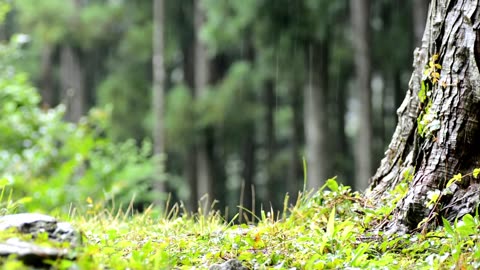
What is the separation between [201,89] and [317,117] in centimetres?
631

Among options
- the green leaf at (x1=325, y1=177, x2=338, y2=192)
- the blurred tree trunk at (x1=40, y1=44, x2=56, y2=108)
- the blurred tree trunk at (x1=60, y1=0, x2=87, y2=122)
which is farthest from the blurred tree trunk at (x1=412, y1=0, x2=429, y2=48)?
the blurred tree trunk at (x1=40, y1=44, x2=56, y2=108)

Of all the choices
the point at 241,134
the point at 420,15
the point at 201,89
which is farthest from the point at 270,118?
the point at 420,15

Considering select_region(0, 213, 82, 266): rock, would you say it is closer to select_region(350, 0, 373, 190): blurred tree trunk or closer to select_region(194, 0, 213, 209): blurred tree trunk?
select_region(350, 0, 373, 190): blurred tree trunk

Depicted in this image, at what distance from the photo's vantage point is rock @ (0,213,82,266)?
215cm

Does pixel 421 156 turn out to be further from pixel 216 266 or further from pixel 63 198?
pixel 63 198

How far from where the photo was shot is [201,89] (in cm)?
2045

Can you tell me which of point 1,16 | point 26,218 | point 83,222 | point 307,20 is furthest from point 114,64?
point 26,218

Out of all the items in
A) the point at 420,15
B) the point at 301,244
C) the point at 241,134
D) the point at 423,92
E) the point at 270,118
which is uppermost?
the point at 420,15

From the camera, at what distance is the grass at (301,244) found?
2.60 m

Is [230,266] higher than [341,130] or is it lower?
higher

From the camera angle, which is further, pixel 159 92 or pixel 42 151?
pixel 159 92

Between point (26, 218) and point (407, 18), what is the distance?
16820 millimetres

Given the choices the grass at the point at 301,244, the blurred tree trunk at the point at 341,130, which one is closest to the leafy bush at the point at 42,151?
the grass at the point at 301,244

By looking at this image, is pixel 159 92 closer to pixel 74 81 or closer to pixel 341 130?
pixel 341 130
